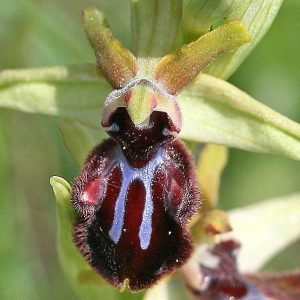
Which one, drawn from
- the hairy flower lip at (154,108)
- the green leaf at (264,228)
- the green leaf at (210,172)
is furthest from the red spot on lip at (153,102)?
the green leaf at (264,228)

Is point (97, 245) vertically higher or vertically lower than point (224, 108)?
lower

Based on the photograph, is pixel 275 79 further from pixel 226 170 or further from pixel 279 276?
pixel 279 276

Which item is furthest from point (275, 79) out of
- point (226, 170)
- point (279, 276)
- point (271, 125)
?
point (271, 125)

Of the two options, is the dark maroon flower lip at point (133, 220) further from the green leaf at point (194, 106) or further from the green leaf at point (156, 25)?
the green leaf at point (156, 25)

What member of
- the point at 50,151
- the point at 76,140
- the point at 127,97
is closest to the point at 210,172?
the point at 76,140

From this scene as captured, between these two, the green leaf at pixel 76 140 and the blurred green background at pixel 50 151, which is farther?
the blurred green background at pixel 50 151
